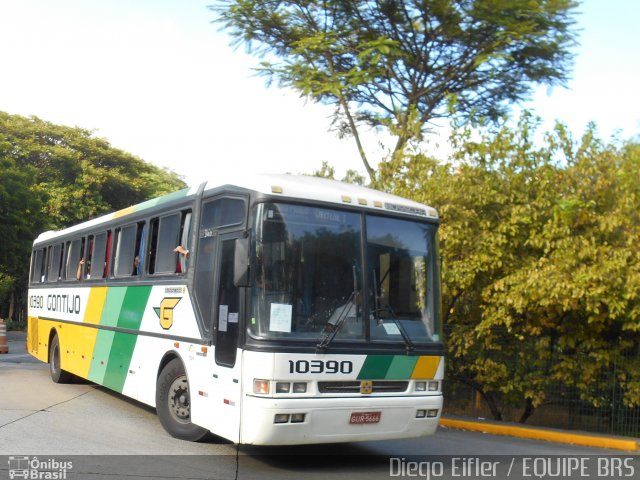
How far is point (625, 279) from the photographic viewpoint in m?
11.9

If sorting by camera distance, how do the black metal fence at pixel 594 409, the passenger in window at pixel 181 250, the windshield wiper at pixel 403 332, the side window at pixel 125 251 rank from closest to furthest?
the windshield wiper at pixel 403 332 < the passenger in window at pixel 181 250 < the side window at pixel 125 251 < the black metal fence at pixel 594 409

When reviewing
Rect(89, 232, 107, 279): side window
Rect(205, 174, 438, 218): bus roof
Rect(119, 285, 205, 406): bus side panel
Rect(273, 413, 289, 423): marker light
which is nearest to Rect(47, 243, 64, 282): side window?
Rect(89, 232, 107, 279): side window

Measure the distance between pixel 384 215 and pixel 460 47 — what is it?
13.3 metres

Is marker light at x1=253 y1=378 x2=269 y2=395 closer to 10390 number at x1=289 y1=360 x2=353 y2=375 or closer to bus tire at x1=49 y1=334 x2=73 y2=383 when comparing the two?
10390 number at x1=289 y1=360 x2=353 y2=375

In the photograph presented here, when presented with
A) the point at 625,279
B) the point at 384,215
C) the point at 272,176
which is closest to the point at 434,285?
the point at 384,215

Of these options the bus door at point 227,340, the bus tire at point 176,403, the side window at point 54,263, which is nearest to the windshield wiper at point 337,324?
the bus door at point 227,340

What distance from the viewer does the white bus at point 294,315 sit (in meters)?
7.63

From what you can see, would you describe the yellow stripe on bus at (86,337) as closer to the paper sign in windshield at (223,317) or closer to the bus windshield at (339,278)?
the paper sign in windshield at (223,317)

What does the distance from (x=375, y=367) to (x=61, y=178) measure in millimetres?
37847

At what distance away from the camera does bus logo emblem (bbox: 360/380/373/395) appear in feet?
26.3

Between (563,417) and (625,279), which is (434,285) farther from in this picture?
(563,417)

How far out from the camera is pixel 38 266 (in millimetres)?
17516

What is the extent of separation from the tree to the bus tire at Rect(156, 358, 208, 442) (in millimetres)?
11247

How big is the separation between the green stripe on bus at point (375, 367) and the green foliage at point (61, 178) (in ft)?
93.5
